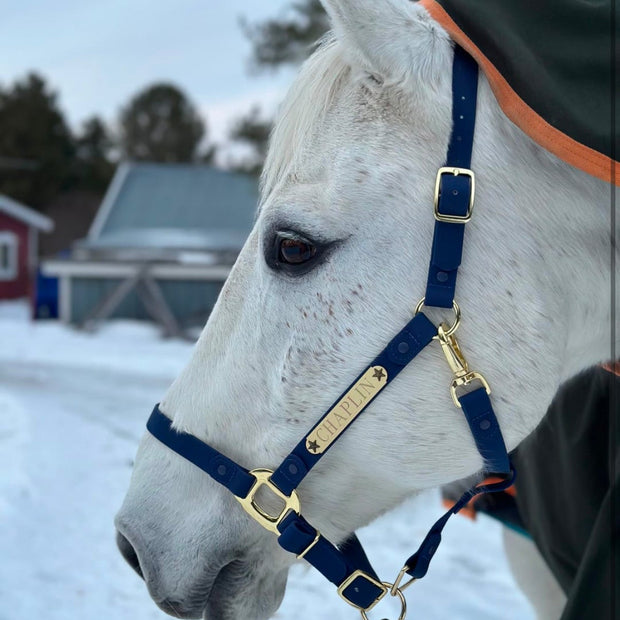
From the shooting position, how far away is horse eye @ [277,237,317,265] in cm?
117

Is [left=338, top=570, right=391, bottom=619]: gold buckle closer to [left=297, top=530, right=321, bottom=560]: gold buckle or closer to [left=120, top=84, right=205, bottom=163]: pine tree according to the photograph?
[left=297, top=530, right=321, bottom=560]: gold buckle

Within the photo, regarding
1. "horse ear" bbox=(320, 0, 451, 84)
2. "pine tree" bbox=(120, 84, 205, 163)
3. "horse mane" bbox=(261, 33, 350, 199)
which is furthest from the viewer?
"pine tree" bbox=(120, 84, 205, 163)

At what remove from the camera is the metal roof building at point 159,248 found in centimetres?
1267

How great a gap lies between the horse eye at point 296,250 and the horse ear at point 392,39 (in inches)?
12.8

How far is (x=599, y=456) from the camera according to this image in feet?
5.38

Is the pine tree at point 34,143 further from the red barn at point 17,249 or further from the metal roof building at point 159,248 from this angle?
the metal roof building at point 159,248

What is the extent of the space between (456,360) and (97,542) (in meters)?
2.81

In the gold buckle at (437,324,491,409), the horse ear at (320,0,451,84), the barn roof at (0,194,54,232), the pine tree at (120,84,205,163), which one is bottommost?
the barn roof at (0,194,54,232)

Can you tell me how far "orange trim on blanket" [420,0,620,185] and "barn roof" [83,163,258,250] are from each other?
14.8 meters

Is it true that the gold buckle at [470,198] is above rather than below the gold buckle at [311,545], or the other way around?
above

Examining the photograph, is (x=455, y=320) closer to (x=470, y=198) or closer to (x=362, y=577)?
(x=470, y=198)

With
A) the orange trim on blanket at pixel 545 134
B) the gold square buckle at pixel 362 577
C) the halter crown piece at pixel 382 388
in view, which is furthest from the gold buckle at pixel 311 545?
the orange trim on blanket at pixel 545 134

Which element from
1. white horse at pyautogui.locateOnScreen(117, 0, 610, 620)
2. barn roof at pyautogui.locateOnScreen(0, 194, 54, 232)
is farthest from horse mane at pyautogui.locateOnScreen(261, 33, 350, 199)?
barn roof at pyautogui.locateOnScreen(0, 194, 54, 232)

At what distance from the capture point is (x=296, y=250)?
1.18 meters
